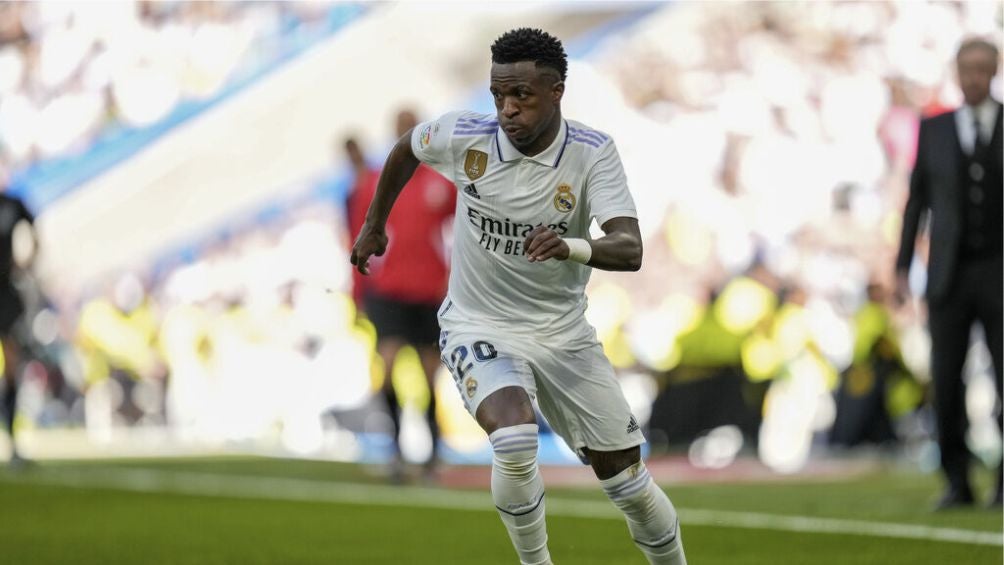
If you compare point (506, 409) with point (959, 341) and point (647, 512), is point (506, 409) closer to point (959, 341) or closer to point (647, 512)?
point (647, 512)

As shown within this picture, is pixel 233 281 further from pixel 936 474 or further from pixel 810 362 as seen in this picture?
pixel 936 474

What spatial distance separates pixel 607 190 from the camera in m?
5.28

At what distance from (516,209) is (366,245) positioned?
0.69 m

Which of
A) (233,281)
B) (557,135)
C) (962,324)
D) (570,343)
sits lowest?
(233,281)

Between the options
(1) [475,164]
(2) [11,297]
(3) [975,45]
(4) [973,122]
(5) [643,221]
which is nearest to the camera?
(1) [475,164]

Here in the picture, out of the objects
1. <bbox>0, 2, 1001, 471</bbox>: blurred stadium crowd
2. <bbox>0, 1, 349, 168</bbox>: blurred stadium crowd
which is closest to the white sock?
<bbox>0, 2, 1001, 471</bbox>: blurred stadium crowd

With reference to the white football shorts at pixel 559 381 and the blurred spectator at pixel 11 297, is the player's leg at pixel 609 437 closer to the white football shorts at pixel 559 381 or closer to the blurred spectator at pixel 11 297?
the white football shorts at pixel 559 381

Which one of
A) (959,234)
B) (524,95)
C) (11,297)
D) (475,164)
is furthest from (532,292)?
(11,297)

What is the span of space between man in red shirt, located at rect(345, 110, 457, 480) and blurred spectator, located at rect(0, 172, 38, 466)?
3307mm

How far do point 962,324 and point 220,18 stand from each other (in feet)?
71.2

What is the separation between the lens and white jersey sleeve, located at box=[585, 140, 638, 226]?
205 inches

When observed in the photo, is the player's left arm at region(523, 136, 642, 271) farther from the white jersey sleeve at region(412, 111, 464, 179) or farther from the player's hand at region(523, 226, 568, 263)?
the white jersey sleeve at region(412, 111, 464, 179)

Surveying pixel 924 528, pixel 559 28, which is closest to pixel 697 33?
pixel 559 28

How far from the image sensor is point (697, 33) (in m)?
26.2
